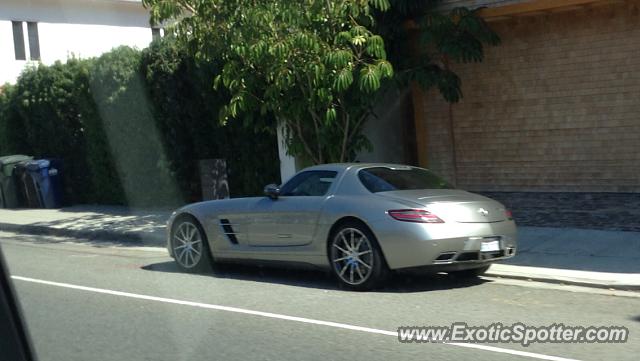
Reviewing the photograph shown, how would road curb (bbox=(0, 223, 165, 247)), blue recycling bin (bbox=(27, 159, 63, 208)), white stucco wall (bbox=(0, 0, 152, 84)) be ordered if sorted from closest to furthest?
road curb (bbox=(0, 223, 165, 247))
blue recycling bin (bbox=(27, 159, 63, 208))
white stucco wall (bbox=(0, 0, 152, 84))

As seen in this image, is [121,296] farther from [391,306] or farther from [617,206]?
[617,206]

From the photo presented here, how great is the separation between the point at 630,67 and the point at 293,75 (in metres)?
5.54

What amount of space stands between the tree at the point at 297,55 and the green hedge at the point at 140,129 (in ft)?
6.46

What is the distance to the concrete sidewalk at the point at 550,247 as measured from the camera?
8953 mm

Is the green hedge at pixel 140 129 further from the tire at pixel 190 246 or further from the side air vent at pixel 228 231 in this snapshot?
the side air vent at pixel 228 231

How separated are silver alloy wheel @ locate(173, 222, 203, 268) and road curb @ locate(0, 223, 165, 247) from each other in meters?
3.12

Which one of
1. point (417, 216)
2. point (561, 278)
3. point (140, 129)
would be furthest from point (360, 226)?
point (140, 129)

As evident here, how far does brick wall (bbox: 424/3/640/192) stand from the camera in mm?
13180

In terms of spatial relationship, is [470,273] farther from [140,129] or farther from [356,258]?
[140,129]

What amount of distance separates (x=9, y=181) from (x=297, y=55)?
33.4 feet

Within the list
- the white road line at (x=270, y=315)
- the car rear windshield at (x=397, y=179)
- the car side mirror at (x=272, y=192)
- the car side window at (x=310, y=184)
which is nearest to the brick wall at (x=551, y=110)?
the car rear windshield at (x=397, y=179)

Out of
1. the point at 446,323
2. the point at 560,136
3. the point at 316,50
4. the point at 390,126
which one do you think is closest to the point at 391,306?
the point at 446,323

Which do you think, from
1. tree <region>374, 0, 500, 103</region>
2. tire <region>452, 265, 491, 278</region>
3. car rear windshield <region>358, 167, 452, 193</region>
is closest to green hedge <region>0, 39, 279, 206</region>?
tree <region>374, 0, 500, 103</region>

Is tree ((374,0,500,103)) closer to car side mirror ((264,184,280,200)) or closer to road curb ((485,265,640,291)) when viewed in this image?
road curb ((485,265,640,291))
